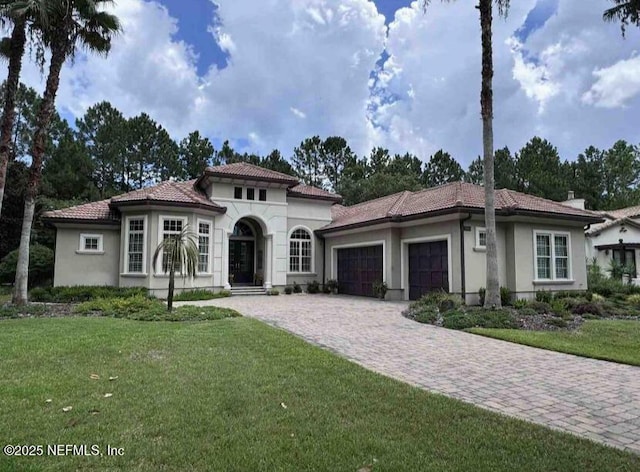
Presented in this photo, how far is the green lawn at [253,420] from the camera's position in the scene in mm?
3178

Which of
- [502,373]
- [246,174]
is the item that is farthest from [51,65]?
[502,373]

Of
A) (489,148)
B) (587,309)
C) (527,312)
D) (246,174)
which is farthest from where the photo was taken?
(246,174)

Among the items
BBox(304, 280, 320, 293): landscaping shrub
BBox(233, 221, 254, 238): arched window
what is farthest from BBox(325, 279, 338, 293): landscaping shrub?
BBox(233, 221, 254, 238): arched window

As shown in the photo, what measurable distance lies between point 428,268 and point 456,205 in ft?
10.4

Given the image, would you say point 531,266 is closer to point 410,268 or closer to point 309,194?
point 410,268

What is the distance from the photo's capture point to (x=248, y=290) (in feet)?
68.3

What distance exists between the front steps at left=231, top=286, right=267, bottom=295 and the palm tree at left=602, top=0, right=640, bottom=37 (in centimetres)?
1850

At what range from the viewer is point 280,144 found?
143 feet

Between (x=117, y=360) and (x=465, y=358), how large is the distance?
563cm

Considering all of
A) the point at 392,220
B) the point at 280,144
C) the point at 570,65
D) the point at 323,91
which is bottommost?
the point at 392,220

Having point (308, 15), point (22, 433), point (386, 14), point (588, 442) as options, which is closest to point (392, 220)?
point (386, 14)

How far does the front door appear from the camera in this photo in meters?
23.1

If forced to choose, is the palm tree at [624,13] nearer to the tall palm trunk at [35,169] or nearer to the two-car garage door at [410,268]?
the two-car garage door at [410,268]

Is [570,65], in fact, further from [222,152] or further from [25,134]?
[25,134]
